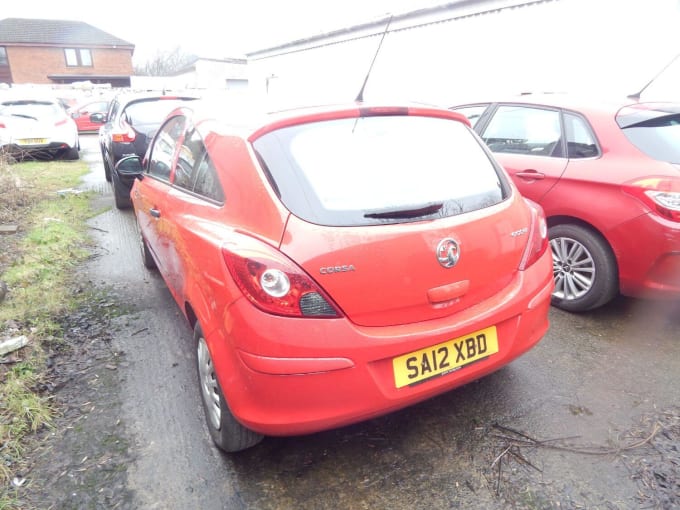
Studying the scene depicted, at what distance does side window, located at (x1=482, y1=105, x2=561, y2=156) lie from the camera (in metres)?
3.82

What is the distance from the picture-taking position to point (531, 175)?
378 cm

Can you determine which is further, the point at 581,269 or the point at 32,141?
the point at 32,141

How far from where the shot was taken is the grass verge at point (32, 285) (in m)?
2.49

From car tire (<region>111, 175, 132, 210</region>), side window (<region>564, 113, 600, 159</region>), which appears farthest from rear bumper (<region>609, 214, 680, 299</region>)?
car tire (<region>111, 175, 132, 210</region>)

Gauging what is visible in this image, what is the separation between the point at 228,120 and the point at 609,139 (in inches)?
106

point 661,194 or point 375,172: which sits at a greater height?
point 375,172

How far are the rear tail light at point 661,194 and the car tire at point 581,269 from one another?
43cm

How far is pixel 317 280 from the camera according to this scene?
5.95 ft

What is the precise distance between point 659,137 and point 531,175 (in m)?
0.87

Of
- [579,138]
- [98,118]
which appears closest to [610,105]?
[579,138]

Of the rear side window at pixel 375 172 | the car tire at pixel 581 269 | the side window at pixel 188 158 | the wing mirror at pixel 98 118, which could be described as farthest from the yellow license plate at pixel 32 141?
the car tire at pixel 581 269

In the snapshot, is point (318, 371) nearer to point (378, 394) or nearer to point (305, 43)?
point (378, 394)

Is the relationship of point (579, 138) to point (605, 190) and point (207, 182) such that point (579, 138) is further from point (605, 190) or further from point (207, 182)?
point (207, 182)

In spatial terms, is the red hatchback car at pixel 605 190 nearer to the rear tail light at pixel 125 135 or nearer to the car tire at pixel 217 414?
the car tire at pixel 217 414
